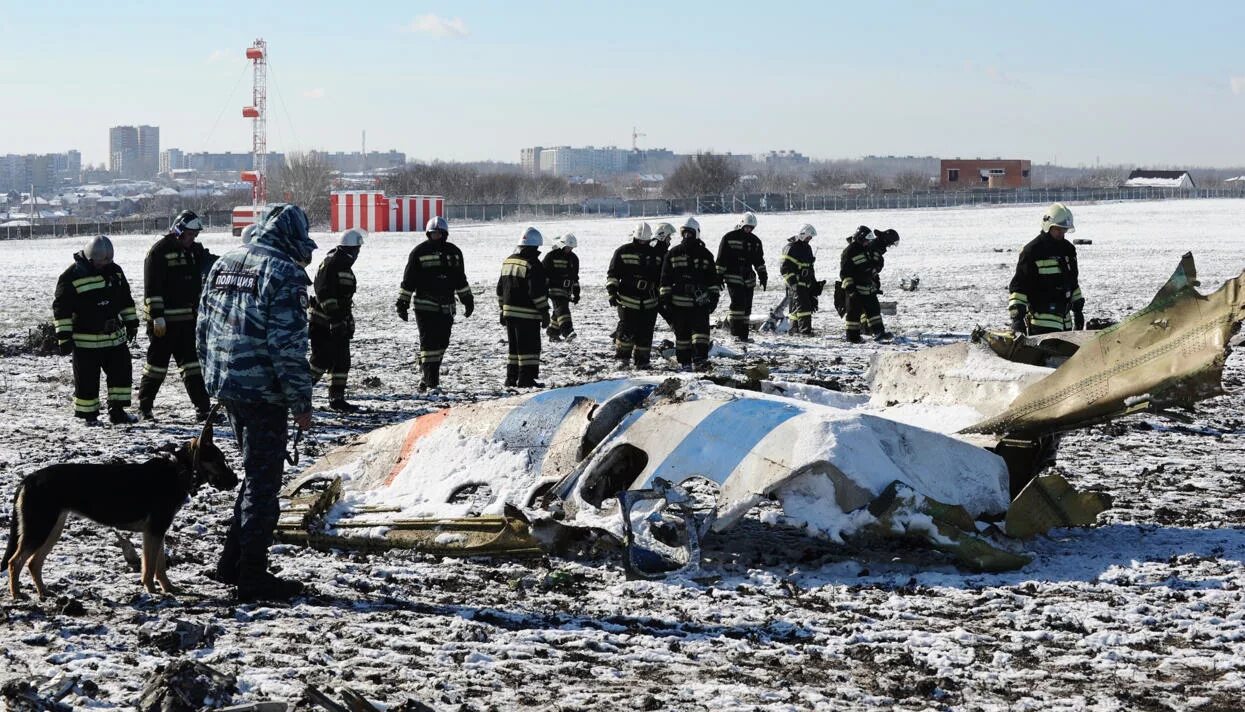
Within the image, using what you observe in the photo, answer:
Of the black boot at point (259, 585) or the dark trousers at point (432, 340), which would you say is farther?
the dark trousers at point (432, 340)

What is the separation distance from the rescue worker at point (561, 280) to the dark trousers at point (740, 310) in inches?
81.1

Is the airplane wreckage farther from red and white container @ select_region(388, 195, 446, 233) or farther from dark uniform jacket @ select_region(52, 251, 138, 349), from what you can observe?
red and white container @ select_region(388, 195, 446, 233)

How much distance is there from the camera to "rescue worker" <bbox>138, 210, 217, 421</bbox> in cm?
1146

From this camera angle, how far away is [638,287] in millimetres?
15406

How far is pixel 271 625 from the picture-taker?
5754mm

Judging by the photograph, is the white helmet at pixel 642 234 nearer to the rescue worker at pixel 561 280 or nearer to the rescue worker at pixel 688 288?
the rescue worker at pixel 688 288

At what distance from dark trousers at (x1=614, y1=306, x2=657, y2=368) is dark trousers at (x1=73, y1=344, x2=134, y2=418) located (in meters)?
5.88

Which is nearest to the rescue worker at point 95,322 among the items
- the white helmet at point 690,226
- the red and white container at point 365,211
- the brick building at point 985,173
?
the white helmet at point 690,226

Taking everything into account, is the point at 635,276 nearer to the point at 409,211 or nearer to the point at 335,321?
the point at 335,321

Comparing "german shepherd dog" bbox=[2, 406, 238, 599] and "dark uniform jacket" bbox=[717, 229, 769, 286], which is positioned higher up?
"dark uniform jacket" bbox=[717, 229, 769, 286]

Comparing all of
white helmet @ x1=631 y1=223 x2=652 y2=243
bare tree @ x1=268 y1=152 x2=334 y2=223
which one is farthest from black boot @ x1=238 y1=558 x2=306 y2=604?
bare tree @ x1=268 y1=152 x2=334 y2=223

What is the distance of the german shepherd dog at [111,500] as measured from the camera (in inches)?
232

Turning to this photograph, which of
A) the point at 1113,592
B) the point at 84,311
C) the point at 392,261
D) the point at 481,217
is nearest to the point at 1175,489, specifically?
the point at 1113,592

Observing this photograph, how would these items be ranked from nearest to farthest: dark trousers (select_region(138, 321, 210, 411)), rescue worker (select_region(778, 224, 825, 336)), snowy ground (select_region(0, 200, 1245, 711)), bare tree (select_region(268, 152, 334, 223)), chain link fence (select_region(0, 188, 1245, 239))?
snowy ground (select_region(0, 200, 1245, 711))
dark trousers (select_region(138, 321, 210, 411))
rescue worker (select_region(778, 224, 825, 336))
chain link fence (select_region(0, 188, 1245, 239))
bare tree (select_region(268, 152, 334, 223))
